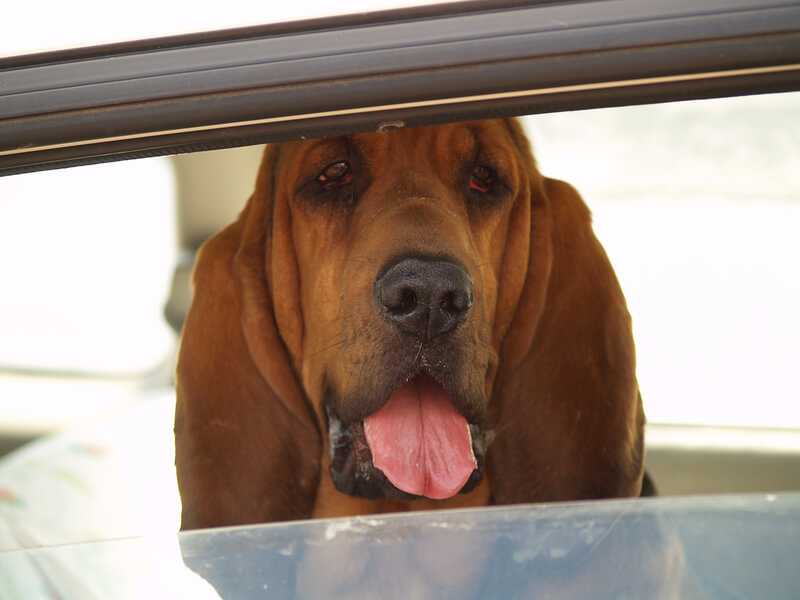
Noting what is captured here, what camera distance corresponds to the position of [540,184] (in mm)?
2654

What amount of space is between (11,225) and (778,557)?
4.15m

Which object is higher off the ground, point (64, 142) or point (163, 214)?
point (64, 142)

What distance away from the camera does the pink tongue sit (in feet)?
6.32

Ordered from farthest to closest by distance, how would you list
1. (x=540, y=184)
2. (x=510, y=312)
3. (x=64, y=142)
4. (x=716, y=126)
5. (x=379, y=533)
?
(x=716, y=126), (x=540, y=184), (x=510, y=312), (x=379, y=533), (x=64, y=142)

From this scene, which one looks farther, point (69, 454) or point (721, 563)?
point (69, 454)

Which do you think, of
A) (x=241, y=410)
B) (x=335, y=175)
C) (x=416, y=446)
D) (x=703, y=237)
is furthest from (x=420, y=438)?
(x=703, y=237)

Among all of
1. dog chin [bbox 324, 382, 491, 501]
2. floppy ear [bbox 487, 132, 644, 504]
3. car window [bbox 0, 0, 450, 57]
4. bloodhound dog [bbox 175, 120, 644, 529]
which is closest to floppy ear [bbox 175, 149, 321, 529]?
bloodhound dog [bbox 175, 120, 644, 529]

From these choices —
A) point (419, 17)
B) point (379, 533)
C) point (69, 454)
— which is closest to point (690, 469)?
point (69, 454)

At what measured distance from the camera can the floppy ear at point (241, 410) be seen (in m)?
2.33

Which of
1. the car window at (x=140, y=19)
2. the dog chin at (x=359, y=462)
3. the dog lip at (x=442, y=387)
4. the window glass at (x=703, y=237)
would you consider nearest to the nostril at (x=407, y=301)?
the dog lip at (x=442, y=387)

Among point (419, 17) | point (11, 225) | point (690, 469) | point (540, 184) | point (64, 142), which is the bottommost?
point (690, 469)

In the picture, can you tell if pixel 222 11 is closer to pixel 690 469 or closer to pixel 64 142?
pixel 64 142

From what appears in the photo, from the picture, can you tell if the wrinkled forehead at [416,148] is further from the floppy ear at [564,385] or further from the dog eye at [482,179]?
the floppy ear at [564,385]

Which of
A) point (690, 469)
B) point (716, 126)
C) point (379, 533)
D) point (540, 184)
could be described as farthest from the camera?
point (716, 126)
